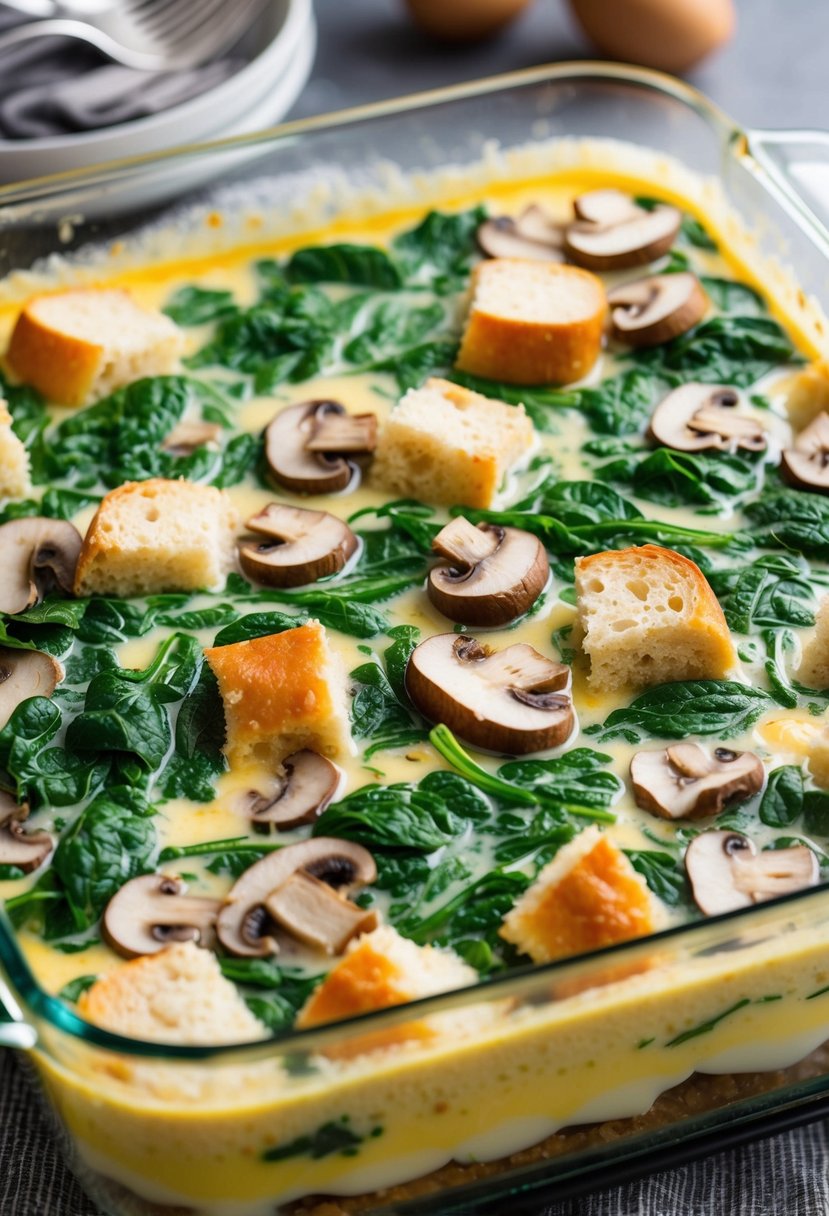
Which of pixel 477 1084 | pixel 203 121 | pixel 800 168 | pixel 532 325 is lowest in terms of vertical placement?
pixel 477 1084

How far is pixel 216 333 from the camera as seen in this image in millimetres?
4082

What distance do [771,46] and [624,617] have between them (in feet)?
11.2

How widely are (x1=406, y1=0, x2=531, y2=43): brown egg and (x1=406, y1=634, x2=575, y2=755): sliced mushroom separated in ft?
10.0

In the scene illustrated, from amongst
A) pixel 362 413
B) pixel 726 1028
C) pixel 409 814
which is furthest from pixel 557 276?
pixel 726 1028

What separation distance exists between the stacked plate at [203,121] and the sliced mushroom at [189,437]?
1.05 m

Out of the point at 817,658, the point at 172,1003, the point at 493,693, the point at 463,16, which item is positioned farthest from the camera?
the point at 463,16

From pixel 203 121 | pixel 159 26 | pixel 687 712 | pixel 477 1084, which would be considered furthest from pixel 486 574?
pixel 159 26

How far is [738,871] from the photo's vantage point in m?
2.75

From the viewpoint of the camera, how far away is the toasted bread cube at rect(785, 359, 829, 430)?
12.1 ft

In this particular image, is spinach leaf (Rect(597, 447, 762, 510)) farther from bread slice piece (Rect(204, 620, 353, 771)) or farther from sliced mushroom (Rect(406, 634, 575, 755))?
bread slice piece (Rect(204, 620, 353, 771))

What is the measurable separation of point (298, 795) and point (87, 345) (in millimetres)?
1429

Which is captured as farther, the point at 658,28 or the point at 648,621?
the point at 658,28

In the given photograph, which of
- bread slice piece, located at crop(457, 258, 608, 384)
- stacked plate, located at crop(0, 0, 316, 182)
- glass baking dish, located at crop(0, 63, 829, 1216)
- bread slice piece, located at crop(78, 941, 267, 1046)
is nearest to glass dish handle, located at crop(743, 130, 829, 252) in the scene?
bread slice piece, located at crop(457, 258, 608, 384)

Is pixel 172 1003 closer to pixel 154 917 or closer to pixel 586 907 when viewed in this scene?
pixel 154 917
